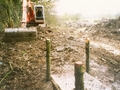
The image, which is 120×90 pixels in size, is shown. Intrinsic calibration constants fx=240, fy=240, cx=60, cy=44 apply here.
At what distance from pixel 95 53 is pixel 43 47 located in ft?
6.90

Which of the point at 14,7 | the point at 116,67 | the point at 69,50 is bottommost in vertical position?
the point at 116,67

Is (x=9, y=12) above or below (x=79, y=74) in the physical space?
above

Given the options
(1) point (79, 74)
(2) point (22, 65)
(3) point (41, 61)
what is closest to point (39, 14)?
(3) point (41, 61)

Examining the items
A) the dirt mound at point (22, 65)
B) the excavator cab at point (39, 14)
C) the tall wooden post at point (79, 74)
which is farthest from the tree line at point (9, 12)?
the tall wooden post at point (79, 74)

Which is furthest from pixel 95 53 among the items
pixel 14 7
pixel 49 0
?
pixel 49 0

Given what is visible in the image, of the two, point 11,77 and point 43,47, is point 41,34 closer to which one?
point 43,47

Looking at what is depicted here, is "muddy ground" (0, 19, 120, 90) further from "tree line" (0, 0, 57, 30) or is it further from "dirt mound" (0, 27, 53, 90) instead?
"tree line" (0, 0, 57, 30)

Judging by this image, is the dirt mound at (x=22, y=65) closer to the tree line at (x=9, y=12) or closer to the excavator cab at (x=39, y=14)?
the excavator cab at (x=39, y=14)

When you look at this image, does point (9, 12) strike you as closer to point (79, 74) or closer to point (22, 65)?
point (22, 65)

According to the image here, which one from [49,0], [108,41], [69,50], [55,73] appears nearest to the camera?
[55,73]

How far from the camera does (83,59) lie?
8.06 meters

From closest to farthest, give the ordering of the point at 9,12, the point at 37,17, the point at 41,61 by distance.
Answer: the point at 41,61 → the point at 37,17 → the point at 9,12

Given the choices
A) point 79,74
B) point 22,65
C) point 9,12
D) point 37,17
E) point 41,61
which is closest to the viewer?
point 79,74

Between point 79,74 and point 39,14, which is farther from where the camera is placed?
point 39,14
